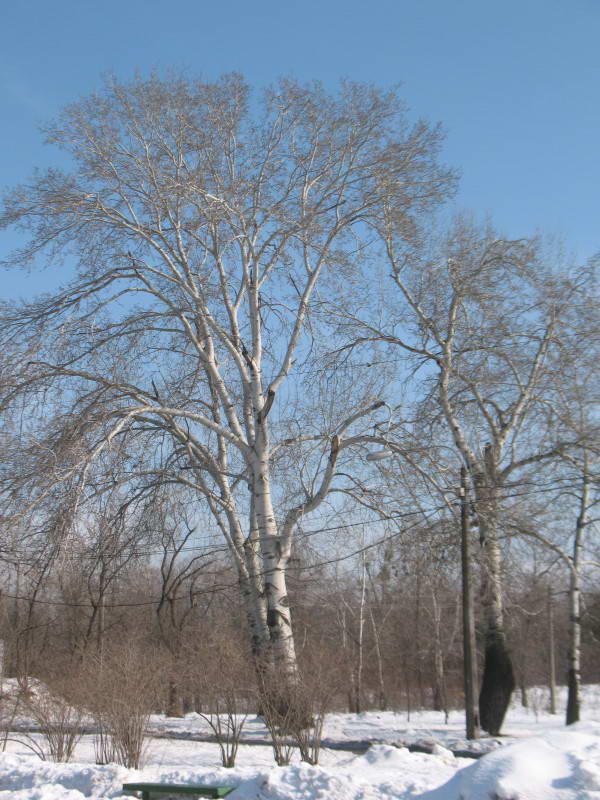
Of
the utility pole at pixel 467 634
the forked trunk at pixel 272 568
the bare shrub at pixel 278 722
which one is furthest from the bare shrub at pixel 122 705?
the utility pole at pixel 467 634

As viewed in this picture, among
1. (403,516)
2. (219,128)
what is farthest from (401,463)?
(219,128)

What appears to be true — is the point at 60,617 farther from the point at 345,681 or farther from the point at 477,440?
the point at 345,681

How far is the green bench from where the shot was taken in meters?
10.1

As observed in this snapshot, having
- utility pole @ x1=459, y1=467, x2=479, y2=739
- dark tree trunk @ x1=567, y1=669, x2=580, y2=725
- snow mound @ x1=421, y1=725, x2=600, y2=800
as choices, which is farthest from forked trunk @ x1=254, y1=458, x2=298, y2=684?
snow mound @ x1=421, y1=725, x2=600, y2=800

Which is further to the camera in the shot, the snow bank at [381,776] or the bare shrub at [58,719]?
the bare shrub at [58,719]

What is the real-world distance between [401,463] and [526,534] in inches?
126

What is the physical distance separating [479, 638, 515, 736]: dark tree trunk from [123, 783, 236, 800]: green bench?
34.0 ft

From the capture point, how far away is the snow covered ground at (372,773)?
7.11 meters

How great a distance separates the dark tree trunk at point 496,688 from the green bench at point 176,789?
10356 millimetres

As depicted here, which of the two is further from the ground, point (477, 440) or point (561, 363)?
point (561, 363)

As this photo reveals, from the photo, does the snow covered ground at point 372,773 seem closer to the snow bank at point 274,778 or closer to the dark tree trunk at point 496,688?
the snow bank at point 274,778

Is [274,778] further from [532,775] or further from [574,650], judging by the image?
[574,650]

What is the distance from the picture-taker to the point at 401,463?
18.0m

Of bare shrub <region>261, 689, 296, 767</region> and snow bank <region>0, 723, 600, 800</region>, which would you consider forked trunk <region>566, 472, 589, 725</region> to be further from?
bare shrub <region>261, 689, 296, 767</region>
